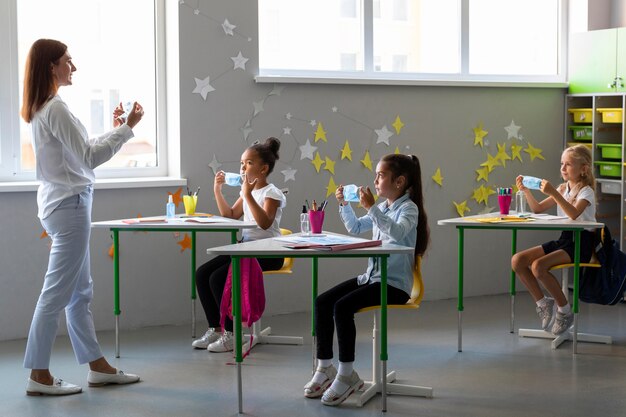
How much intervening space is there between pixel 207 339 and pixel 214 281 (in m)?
0.32

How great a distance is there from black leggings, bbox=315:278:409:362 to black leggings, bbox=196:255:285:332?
2.91ft

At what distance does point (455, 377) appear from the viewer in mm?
4230

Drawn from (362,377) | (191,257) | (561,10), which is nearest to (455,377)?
(362,377)

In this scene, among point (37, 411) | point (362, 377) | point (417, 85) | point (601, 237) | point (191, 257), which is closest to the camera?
point (37, 411)

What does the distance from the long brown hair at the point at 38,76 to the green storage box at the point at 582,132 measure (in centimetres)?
376

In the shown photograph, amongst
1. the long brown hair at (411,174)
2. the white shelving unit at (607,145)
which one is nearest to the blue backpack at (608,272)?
the white shelving unit at (607,145)

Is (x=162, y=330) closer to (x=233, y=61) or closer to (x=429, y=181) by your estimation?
(x=233, y=61)

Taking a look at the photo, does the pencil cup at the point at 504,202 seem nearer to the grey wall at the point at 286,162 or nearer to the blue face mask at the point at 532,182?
the blue face mask at the point at 532,182

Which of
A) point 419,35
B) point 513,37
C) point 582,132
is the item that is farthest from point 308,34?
point 582,132

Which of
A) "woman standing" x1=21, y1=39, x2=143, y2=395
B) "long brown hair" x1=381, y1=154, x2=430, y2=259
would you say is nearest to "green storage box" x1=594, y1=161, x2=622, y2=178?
"long brown hair" x1=381, y1=154, x2=430, y2=259

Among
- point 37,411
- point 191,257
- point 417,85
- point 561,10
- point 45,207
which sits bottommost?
point 37,411

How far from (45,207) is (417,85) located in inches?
112

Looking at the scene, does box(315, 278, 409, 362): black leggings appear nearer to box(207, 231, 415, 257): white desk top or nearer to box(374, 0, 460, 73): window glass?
box(207, 231, 415, 257): white desk top

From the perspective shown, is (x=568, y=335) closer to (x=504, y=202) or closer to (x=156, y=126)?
(x=504, y=202)
